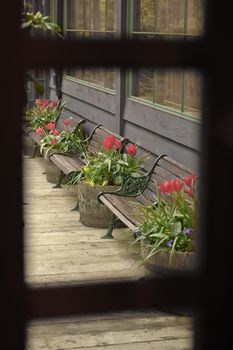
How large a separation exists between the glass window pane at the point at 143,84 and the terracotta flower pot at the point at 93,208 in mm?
992

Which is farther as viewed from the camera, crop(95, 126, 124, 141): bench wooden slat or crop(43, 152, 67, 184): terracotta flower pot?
crop(43, 152, 67, 184): terracotta flower pot

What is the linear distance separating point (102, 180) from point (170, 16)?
5.19 feet

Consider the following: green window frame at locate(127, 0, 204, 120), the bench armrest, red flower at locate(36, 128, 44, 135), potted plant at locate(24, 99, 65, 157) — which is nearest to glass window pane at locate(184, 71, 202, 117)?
green window frame at locate(127, 0, 204, 120)

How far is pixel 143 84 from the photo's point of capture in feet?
24.7

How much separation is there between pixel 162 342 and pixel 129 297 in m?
3.47

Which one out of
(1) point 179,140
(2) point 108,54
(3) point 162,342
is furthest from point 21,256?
(1) point 179,140

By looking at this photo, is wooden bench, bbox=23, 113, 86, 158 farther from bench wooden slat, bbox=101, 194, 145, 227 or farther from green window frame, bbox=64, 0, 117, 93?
bench wooden slat, bbox=101, 194, 145, 227

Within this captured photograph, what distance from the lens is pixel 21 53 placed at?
86 cm

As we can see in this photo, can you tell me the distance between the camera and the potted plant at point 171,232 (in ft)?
15.3

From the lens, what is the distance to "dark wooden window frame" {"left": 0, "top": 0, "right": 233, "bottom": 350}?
34.4 inches

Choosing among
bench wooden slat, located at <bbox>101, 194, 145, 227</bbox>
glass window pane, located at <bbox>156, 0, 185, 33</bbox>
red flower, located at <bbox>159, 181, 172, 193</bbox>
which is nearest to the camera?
red flower, located at <bbox>159, 181, 172, 193</bbox>

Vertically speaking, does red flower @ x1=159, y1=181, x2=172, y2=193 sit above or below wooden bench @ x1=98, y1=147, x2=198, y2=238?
above

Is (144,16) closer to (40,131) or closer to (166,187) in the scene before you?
(40,131)

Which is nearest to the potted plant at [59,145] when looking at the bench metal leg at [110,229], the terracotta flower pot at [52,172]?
the terracotta flower pot at [52,172]
